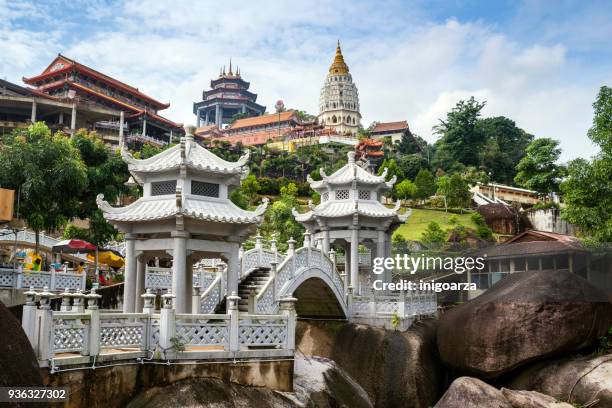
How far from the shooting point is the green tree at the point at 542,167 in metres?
50.6

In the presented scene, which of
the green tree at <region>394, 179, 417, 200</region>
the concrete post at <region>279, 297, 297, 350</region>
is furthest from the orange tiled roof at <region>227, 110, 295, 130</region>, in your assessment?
the concrete post at <region>279, 297, 297, 350</region>

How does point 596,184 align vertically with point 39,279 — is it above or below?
above

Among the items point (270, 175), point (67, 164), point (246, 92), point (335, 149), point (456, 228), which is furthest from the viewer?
point (246, 92)

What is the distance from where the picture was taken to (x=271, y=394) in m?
13.2

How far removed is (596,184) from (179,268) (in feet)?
52.7

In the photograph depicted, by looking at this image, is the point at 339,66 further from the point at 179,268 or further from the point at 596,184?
the point at 179,268

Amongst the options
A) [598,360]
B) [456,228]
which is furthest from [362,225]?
[456,228]

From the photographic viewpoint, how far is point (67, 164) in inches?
968

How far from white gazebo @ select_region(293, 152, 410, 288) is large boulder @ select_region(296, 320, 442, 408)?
8.63ft

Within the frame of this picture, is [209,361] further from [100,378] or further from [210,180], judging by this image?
[210,180]

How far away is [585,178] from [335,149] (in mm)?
66855

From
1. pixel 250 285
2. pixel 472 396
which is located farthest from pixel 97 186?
pixel 472 396

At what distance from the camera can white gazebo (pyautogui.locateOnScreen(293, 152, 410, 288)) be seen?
82.9 feet

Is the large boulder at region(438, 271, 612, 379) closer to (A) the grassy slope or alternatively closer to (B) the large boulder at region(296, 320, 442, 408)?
(B) the large boulder at region(296, 320, 442, 408)
